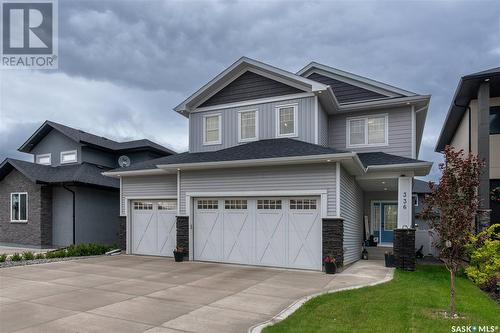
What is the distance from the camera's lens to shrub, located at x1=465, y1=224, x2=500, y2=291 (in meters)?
9.09

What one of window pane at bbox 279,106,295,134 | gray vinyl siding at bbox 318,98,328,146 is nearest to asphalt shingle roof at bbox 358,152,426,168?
gray vinyl siding at bbox 318,98,328,146

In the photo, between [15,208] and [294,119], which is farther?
[15,208]

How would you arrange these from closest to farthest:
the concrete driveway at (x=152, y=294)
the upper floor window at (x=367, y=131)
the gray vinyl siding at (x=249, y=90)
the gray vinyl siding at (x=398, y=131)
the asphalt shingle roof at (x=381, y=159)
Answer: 1. the concrete driveway at (x=152, y=294)
2. the asphalt shingle roof at (x=381, y=159)
3. the gray vinyl siding at (x=249, y=90)
4. the gray vinyl siding at (x=398, y=131)
5. the upper floor window at (x=367, y=131)

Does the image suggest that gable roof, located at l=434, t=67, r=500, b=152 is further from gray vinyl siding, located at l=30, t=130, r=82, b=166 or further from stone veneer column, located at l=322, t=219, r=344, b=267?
gray vinyl siding, located at l=30, t=130, r=82, b=166

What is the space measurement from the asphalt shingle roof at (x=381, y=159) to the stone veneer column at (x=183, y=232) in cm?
685

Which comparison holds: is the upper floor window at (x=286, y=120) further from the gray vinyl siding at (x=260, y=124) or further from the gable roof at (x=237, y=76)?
the gable roof at (x=237, y=76)

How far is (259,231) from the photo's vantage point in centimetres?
1170

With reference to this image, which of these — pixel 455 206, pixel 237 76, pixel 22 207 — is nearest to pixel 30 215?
pixel 22 207

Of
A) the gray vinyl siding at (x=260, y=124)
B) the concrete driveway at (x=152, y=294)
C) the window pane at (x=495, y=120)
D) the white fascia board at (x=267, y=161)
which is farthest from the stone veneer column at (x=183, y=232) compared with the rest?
the window pane at (x=495, y=120)

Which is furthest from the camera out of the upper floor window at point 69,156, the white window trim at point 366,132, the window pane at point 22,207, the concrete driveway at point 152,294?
the upper floor window at point 69,156

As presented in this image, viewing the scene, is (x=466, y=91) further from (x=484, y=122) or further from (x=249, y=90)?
(x=249, y=90)

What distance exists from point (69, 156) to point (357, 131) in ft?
51.7

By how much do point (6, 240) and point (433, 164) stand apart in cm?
2103

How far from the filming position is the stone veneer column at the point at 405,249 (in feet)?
37.3
